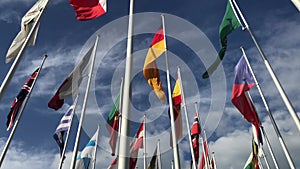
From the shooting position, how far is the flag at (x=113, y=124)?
15711mm

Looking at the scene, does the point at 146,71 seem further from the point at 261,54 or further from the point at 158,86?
the point at 261,54

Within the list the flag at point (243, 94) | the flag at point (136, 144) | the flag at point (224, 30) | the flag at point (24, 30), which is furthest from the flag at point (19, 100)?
the flag at point (243, 94)

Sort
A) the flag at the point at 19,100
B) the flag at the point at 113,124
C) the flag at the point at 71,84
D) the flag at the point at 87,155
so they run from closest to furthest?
1. the flag at the point at 71,84
2. the flag at the point at 19,100
3. the flag at the point at 113,124
4. the flag at the point at 87,155

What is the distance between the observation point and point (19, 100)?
15.2m

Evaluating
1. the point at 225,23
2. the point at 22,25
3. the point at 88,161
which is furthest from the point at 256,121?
the point at 88,161

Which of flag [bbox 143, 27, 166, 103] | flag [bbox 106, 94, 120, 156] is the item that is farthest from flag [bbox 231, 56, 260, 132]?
flag [bbox 106, 94, 120, 156]

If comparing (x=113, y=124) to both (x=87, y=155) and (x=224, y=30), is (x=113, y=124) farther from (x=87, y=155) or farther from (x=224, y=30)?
(x=224, y=30)

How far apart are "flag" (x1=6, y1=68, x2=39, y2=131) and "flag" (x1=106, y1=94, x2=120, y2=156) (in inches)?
198

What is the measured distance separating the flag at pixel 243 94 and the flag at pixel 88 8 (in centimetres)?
692

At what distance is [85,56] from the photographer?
14969 mm

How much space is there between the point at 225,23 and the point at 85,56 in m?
7.56

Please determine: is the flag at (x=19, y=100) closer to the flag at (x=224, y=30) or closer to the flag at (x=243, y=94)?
the flag at (x=224, y=30)

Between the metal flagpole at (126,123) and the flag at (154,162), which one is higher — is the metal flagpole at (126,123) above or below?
below

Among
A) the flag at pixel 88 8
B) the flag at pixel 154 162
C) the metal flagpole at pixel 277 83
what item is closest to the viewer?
the metal flagpole at pixel 277 83
